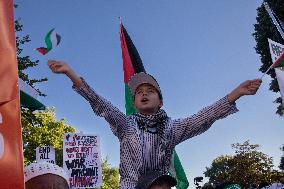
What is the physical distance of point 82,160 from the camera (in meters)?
9.33

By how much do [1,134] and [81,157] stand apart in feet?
26.4

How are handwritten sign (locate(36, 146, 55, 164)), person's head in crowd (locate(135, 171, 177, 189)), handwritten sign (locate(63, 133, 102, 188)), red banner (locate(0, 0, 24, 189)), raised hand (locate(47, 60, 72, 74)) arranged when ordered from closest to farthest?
red banner (locate(0, 0, 24, 189)) < person's head in crowd (locate(135, 171, 177, 189)) < raised hand (locate(47, 60, 72, 74)) < handwritten sign (locate(63, 133, 102, 188)) < handwritten sign (locate(36, 146, 55, 164))

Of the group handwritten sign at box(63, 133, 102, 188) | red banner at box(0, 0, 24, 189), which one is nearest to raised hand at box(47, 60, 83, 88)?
red banner at box(0, 0, 24, 189)

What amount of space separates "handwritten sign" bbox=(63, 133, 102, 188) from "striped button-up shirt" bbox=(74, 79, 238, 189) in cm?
608

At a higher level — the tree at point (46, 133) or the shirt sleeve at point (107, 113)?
the tree at point (46, 133)

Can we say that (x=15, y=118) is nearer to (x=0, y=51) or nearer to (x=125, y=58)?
(x=0, y=51)

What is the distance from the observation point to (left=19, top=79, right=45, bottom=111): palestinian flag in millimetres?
2412

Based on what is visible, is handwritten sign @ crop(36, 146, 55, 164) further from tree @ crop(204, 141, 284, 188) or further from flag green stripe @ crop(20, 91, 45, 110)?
tree @ crop(204, 141, 284, 188)

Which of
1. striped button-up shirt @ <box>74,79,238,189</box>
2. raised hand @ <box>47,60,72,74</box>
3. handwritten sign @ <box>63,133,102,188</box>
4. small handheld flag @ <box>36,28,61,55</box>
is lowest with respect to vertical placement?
striped button-up shirt @ <box>74,79,238,189</box>

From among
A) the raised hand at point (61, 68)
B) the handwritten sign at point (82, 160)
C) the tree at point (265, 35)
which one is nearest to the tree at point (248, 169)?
the tree at point (265, 35)

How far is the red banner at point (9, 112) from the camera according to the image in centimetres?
142

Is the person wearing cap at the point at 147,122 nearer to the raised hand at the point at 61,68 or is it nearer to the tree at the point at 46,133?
the raised hand at the point at 61,68

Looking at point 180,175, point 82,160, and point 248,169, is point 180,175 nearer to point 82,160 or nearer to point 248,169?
point 82,160

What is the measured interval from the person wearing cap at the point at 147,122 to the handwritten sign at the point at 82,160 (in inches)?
240
